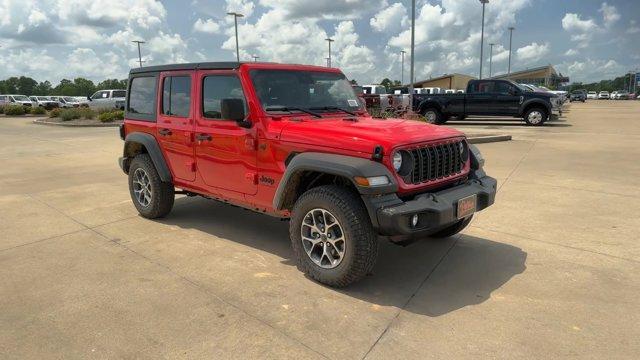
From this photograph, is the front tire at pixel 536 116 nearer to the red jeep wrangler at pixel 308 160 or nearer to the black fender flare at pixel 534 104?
the black fender flare at pixel 534 104

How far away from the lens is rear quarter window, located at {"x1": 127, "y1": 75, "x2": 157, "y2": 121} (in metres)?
5.50

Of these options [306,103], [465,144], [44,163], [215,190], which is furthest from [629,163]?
[44,163]

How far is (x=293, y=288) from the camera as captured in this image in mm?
3770

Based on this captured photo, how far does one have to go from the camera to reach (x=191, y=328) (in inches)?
124

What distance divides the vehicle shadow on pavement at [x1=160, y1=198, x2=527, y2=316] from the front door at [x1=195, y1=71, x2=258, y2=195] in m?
0.73

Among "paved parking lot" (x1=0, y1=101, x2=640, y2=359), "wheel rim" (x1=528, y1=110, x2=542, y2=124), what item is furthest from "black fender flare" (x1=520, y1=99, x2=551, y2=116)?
"paved parking lot" (x1=0, y1=101, x2=640, y2=359)

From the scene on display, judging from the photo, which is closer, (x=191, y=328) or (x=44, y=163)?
(x=191, y=328)

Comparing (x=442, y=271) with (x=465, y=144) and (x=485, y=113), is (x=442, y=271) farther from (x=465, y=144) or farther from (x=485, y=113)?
(x=485, y=113)

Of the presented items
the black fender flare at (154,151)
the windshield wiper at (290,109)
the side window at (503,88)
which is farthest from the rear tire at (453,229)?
the side window at (503,88)

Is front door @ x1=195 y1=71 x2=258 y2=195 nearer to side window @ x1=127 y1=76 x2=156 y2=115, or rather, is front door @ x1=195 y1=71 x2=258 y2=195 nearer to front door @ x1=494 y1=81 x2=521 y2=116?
side window @ x1=127 y1=76 x2=156 y2=115

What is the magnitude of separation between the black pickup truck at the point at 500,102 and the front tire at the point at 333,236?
1606cm

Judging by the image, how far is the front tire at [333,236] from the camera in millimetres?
3467

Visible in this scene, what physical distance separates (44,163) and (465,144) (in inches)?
364

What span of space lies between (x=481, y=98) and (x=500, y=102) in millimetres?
714
